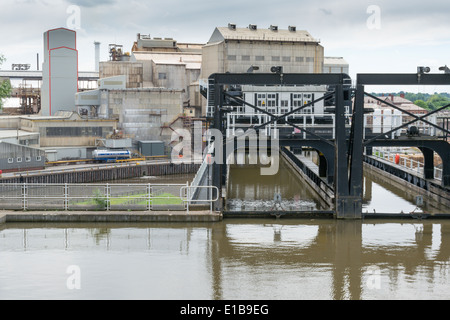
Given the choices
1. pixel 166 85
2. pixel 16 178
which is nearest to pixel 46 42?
pixel 166 85

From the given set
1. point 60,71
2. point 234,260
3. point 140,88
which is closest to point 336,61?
point 140,88

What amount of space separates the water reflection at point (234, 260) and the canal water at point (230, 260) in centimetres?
3

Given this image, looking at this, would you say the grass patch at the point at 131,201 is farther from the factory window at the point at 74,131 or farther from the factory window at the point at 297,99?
the factory window at the point at 74,131

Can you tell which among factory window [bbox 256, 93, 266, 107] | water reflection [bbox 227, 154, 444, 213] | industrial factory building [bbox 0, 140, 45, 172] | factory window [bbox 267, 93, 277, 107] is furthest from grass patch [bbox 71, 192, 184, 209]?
industrial factory building [bbox 0, 140, 45, 172]

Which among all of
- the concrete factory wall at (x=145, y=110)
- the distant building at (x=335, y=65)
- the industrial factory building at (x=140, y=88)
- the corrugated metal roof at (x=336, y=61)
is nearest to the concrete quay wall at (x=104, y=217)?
the industrial factory building at (x=140, y=88)

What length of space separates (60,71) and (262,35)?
30.0m

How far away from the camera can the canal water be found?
49.4ft

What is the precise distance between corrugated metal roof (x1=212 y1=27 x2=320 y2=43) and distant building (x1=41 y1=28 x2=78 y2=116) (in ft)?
71.8

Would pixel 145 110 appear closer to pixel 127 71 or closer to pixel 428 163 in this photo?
pixel 127 71

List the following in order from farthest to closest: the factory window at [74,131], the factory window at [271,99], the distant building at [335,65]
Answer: the distant building at [335,65] → the factory window at [74,131] → the factory window at [271,99]

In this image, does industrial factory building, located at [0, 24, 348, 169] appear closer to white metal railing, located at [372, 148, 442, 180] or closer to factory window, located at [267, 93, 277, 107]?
factory window, located at [267, 93, 277, 107]

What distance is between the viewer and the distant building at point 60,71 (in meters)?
82.6

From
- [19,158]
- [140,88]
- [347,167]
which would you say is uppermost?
[140,88]

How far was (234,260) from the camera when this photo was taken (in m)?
18.1
